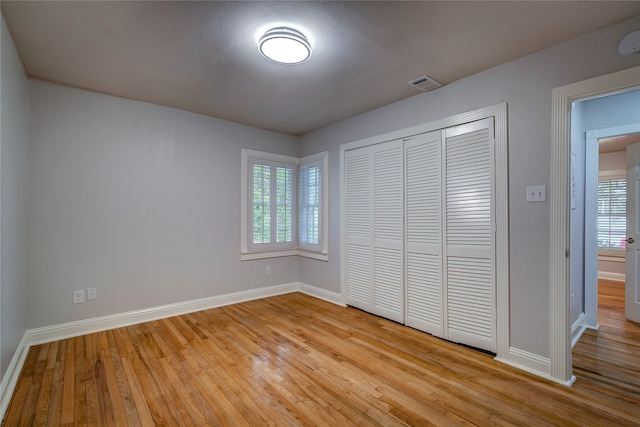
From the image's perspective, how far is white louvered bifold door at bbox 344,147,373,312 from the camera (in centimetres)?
359

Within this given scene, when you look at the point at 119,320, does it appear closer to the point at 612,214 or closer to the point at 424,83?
the point at 424,83

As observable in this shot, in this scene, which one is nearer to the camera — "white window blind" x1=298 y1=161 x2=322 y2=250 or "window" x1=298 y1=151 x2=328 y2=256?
"window" x1=298 y1=151 x2=328 y2=256

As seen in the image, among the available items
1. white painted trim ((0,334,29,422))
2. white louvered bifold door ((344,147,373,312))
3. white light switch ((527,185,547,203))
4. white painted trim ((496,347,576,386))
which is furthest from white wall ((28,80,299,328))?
white light switch ((527,185,547,203))

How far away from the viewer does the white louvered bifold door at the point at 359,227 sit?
3586 mm

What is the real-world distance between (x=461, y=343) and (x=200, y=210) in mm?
3303

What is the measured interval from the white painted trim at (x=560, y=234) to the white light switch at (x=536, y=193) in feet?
0.17

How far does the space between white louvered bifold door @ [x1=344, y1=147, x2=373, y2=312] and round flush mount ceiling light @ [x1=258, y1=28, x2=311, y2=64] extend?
65.0 inches

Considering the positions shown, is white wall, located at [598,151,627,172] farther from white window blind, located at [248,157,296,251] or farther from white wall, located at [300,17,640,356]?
white window blind, located at [248,157,296,251]

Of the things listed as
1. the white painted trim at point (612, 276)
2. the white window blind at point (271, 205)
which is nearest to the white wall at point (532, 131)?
the white window blind at point (271, 205)

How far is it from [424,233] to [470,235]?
464mm

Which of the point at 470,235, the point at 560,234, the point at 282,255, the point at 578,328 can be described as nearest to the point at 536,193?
the point at 560,234

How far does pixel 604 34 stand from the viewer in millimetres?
1975

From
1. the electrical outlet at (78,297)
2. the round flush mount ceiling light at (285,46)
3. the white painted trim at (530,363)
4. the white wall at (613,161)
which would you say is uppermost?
the round flush mount ceiling light at (285,46)

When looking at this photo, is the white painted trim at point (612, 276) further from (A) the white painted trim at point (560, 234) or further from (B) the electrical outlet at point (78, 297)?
(B) the electrical outlet at point (78, 297)
